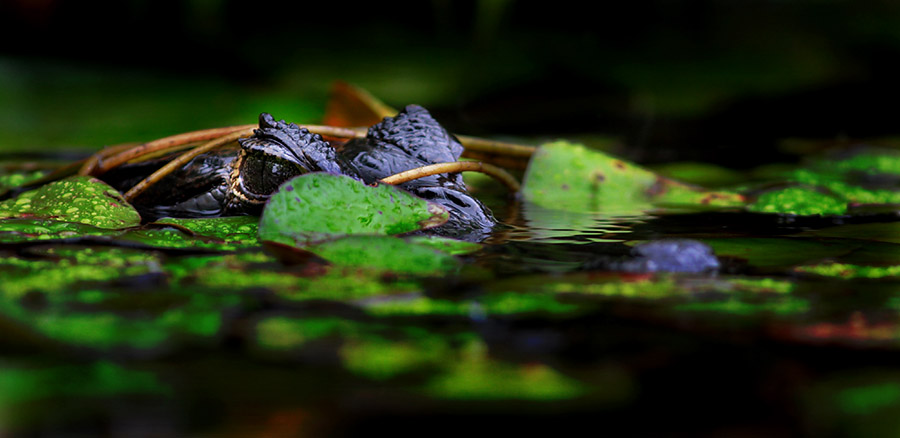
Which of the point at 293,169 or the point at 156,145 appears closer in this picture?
the point at 293,169

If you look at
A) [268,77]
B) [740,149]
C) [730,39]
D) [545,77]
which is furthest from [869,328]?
[730,39]

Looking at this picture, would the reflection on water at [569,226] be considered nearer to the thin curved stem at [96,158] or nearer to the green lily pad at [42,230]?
the green lily pad at [42,230]

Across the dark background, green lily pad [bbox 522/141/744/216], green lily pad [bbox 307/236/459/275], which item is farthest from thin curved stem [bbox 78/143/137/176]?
the dark background

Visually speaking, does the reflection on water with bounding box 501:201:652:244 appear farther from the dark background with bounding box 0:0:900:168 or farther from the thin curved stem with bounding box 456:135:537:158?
the dark background with bounding box 0:0:900:168

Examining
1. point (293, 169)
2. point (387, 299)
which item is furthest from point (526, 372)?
point (293, 169)

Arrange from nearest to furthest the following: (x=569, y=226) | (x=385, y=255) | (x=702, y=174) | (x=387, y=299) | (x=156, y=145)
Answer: (x=387, y=299), (x=385, y=255), (x=569, y=226), (x=156, y=145), (x=702, y=174)

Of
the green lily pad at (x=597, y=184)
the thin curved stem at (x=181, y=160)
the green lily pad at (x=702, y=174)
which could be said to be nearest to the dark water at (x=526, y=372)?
the thin curved stem at (x=181, y=160)

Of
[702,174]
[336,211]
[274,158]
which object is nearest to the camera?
[336,211]

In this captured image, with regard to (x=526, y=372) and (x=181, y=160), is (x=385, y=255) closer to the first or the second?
(x=526, y=372)
